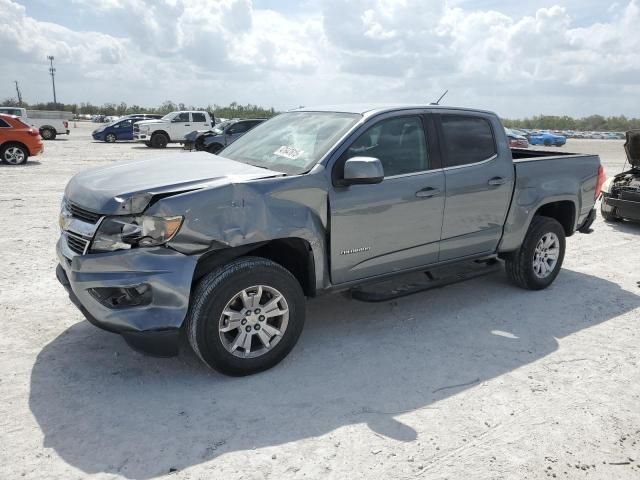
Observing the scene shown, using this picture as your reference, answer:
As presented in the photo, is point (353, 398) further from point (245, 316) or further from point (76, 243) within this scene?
point (76, 243)

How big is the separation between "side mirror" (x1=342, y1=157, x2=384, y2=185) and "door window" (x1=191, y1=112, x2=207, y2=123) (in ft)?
77.9

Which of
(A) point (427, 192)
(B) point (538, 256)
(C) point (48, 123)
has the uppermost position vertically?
(C) point (48, 123)

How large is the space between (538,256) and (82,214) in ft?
14.4

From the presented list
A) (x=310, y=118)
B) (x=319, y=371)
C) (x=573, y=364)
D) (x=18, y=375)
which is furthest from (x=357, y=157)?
(x=18, y=375)

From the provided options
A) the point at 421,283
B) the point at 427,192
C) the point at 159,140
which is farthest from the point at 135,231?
the point at 159,140

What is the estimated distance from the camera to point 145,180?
353 cm

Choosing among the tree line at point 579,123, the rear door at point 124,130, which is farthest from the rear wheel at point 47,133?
the tree line at point 579,123

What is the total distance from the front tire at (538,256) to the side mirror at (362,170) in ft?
7.78

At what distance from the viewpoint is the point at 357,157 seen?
3.86 m

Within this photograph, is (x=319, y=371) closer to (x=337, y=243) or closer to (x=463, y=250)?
(x=337, y=243)

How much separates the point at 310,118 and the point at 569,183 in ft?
9.58

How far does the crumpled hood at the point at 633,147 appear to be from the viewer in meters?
8.73

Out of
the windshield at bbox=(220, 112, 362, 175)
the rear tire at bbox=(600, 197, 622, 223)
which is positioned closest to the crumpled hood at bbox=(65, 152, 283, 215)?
the windshield at bbox=(220, 112, 362, 175)

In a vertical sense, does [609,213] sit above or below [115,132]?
below
